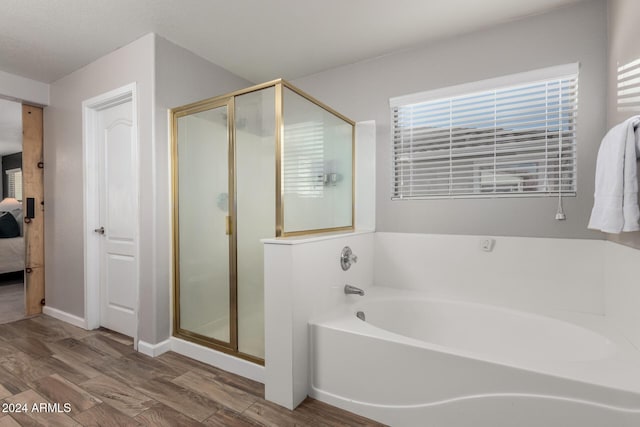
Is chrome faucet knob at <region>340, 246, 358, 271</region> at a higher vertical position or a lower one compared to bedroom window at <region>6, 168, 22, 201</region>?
lower

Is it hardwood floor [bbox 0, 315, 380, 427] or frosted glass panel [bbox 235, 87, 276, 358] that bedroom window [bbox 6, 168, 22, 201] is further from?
frosted glass panel [bbox 235, 87, 276, 358]

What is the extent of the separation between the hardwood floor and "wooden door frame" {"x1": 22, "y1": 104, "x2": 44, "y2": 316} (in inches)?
34.5

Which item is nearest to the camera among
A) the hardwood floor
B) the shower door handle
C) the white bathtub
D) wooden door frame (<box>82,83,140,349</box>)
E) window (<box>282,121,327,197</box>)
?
the white bathtub

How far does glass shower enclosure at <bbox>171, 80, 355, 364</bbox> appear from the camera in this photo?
200 centimetres

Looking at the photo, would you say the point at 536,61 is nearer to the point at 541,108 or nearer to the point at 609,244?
the point at 541,108

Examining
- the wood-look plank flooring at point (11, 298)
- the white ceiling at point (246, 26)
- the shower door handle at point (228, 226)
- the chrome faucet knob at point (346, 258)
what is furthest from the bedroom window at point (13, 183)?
the chrome faucet knob at point (346, 258)

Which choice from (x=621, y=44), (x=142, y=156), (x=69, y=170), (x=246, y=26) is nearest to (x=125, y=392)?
(x=142, y=156)

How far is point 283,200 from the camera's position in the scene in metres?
1.94

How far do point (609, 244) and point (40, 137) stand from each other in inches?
200

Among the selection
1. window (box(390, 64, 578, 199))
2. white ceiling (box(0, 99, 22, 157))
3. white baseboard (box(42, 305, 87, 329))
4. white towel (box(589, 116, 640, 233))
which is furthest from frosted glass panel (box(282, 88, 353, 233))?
white ceiling (box(0, 99, 22, 157))

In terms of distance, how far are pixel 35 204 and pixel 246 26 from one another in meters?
2.95

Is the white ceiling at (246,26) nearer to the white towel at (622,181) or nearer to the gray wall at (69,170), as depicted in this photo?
the gray wall at (69,170)

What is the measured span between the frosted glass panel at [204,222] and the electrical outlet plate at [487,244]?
1.88m

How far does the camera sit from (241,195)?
7.13ft
